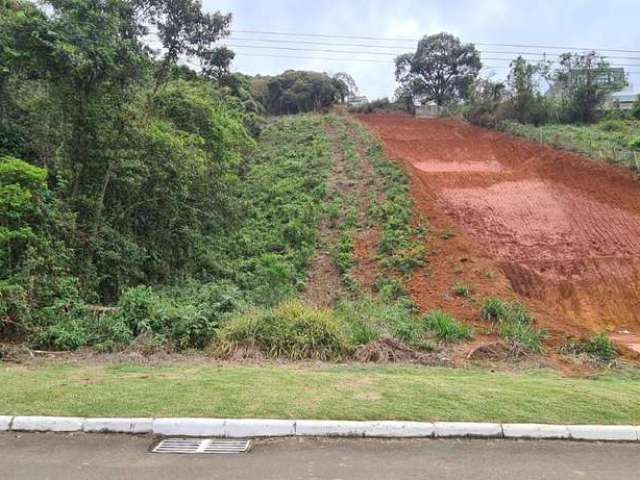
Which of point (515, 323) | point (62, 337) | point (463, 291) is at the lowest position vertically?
point (515, 323)

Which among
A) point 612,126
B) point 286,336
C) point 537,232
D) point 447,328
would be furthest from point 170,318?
point 612,126

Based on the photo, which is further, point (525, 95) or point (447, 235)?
point (525, 95)

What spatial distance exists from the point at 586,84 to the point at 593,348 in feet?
118

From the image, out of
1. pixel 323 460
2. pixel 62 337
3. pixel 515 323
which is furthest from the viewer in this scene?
pixel 515 323

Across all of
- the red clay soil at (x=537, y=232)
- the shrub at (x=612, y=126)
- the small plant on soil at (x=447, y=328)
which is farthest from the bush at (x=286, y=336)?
the shrub at (x=612, y=126)

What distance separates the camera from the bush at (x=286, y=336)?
29.9 feet

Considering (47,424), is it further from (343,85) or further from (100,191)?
(343,85)

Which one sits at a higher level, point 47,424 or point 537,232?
point 537,232

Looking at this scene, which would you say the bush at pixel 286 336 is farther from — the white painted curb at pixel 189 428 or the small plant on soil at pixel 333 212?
the small plant on soil at pixel 333 212

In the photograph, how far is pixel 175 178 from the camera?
15.2 metres

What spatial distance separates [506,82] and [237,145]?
26.0 metres

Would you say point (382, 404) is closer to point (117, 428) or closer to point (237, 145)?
point (117, 428)

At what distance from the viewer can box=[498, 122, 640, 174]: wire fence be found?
85.5 ft

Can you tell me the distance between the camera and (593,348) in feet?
36.3
